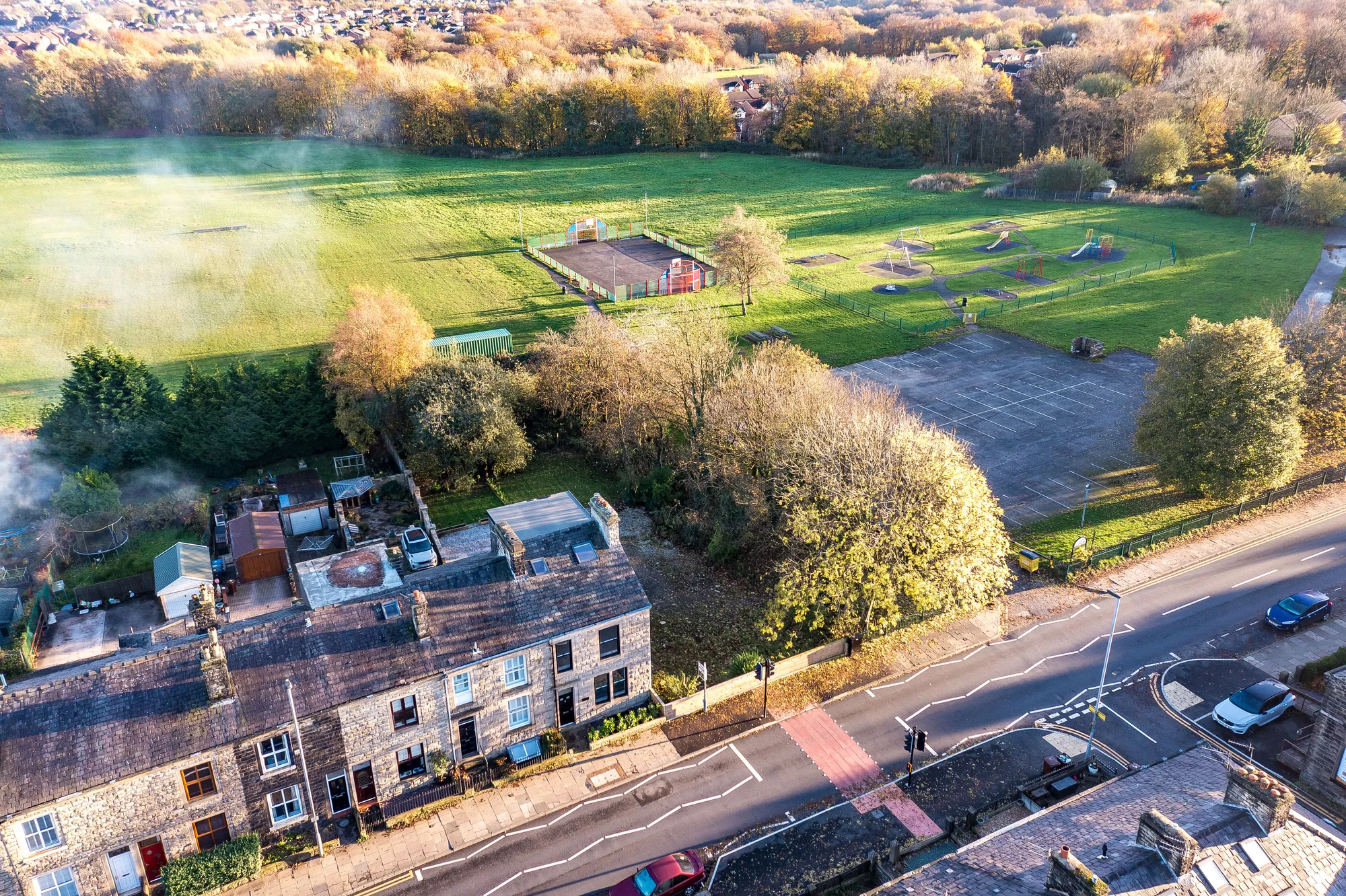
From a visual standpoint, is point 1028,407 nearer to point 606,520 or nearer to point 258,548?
point 606,520

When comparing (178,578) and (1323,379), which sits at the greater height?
(1323,379)

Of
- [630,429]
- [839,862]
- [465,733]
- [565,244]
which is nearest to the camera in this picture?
[839,862]

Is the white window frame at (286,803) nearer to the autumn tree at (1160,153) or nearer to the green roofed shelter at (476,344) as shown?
the green roofed shelter at (476,344)

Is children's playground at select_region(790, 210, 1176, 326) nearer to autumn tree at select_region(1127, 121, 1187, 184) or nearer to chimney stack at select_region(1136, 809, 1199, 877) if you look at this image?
autumn tree at select_region(1127, 121, 1187, 184)

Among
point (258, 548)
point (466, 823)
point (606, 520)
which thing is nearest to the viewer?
point (466, 823)

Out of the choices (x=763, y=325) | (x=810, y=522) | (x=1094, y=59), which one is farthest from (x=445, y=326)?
(x=1094, y=59)

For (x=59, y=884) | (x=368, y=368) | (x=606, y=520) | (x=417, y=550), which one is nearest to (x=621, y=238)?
(x=368, y=368)

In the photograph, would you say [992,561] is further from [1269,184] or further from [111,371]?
[1269,184]
